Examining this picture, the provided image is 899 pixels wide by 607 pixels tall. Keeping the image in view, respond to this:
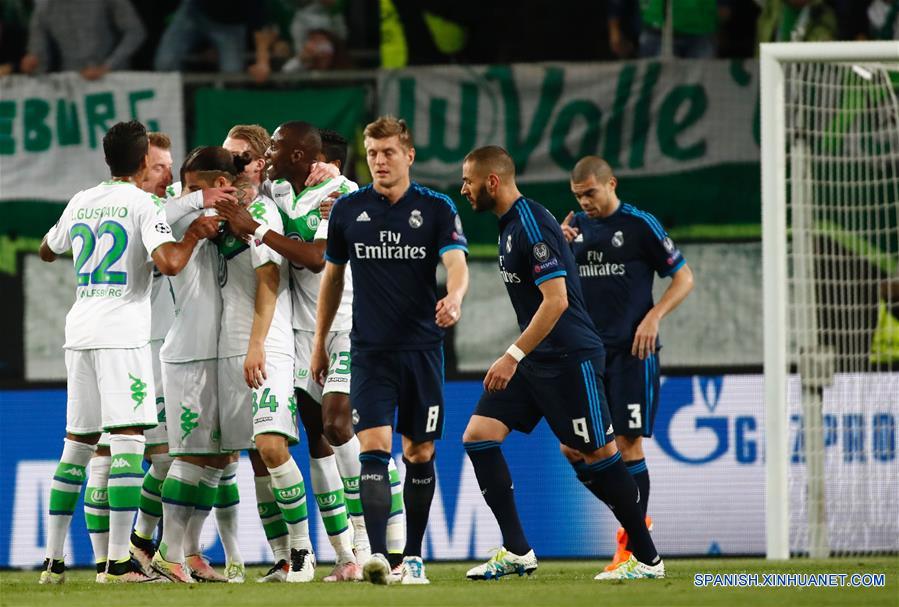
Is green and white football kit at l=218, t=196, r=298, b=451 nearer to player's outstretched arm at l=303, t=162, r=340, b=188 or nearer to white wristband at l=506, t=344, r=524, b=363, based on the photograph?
player's outstretched arm at l=303, t=162, r=340, b=188

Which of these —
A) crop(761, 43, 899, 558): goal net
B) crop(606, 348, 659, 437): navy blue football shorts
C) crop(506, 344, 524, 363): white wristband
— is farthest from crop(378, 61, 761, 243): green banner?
crop(506, 344, 524, 363): white wristband

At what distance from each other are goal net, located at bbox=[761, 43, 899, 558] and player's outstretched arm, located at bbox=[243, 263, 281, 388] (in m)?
3.41

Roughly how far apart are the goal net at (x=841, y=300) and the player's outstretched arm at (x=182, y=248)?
12.2 feet

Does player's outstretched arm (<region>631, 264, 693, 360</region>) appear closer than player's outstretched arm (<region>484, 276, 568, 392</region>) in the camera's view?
No

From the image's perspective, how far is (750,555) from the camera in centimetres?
1131

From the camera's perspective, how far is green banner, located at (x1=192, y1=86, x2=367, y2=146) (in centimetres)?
1187

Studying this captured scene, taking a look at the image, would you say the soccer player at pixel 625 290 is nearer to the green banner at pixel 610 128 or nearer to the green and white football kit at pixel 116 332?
the green and white football kit at pixel 116 332

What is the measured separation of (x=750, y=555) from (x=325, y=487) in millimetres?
4531

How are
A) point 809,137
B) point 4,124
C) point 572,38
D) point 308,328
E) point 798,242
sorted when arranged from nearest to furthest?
point 308,328, point 798,242, point 809,137, point 4,124, point 572,38

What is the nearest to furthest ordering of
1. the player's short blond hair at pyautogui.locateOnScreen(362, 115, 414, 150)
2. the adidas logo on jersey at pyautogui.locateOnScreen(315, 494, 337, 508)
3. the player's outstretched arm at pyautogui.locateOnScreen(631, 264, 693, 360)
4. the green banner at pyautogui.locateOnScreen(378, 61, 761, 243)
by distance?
the player's short blond hair at pyautogui.locateOnScreen(362, 115, 414, 150) → the adidas logo on jersey at pyautogui.locateOnScreen(315, 494, 337, 508) → the player's outstretched arm at pyautogui.locateOnScreen(631, 264, 693, 360) → the green banner at pyautogui.locateOnScreen(378, 61, 761, 243)

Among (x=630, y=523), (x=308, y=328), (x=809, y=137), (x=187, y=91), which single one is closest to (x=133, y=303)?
(x=308, y=328)

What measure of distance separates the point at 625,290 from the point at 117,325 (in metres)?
2.86

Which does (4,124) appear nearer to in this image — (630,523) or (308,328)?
(308,328)

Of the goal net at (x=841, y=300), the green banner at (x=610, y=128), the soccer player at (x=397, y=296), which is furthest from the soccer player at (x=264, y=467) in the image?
the green banner at (x=610, y=128)
